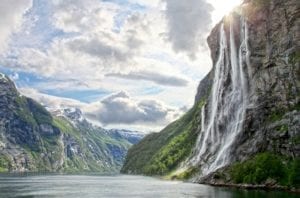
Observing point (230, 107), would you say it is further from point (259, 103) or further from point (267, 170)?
point (267, 170)

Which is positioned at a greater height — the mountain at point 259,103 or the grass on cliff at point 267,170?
the mountain at point 259,103

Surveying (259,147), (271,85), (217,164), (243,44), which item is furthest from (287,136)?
(243,44)

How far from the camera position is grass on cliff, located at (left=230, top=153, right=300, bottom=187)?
4899 inches

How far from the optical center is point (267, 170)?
13238 centimetres

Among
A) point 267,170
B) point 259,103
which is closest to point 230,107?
point 259,103

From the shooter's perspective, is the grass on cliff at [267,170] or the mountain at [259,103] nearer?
the grass on cliff at [267,170]

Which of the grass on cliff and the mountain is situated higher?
the mountain

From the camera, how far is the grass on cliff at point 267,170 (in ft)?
408

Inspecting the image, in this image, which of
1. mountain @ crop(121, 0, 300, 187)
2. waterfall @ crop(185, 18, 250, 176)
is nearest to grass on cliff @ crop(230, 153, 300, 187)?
mountain @ crop(121, 0, 300, 187)

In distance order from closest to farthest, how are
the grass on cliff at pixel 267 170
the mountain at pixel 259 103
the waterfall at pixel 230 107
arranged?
the grass on cliff at pixel 267 170 < the mountain at pixel 259 103 < the waterfall at pixel 230 107

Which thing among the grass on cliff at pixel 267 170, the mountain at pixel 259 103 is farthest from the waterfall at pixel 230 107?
the grass on cliff at pixel 267 170

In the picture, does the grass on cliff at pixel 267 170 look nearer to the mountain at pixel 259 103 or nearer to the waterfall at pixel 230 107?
the mountain at pixel 259 103

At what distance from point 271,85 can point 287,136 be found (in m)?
24.9

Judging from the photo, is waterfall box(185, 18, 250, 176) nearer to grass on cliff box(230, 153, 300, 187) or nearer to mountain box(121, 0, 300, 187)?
mountain box(121, 0, 300, 187)
